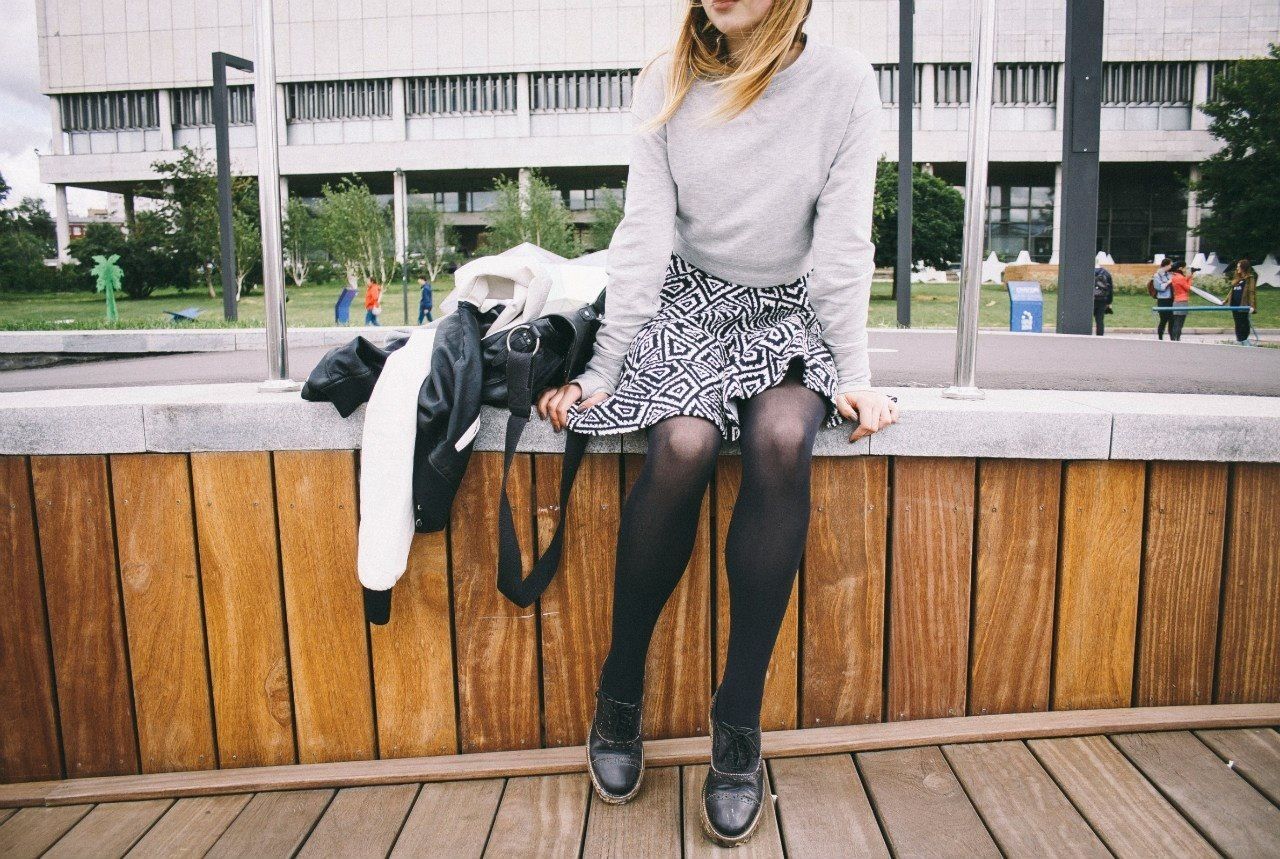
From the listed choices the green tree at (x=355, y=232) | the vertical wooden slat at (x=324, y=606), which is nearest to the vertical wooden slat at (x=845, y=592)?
the vertical wooden slat at (x=324, y=606)

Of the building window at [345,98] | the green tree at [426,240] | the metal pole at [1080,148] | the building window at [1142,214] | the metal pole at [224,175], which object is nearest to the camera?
the metal pole at [1080,148]

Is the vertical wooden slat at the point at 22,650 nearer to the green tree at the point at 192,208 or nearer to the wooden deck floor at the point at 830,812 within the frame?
the wooden deck floor at the point at 830,812

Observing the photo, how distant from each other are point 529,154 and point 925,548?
123 ft

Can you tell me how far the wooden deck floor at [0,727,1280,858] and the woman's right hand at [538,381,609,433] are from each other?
2.48 ft

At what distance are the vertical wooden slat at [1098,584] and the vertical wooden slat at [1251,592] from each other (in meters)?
0.20

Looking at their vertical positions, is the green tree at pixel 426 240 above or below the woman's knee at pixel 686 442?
above

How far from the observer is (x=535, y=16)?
120 ft

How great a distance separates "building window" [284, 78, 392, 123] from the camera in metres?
38.5

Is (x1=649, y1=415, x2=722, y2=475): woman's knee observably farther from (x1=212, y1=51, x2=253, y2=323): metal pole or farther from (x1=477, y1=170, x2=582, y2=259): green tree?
(x1=477, y1=170, x2=582, y2=259): green tree

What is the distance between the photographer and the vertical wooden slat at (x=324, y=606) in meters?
1.75

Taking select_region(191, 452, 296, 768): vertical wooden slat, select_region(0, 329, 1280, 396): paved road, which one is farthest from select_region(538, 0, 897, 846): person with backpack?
select_region(0, 329, 1280, 396): paved road

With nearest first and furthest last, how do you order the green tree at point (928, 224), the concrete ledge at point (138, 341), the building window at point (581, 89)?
the concrete ledge at point (138, 341)
the green tree at point (928, 224)
the building window at point (581, 89)

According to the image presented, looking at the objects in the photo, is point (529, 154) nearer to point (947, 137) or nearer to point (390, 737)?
point (947, 137)

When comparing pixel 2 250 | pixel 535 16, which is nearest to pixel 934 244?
pixel 535 16
